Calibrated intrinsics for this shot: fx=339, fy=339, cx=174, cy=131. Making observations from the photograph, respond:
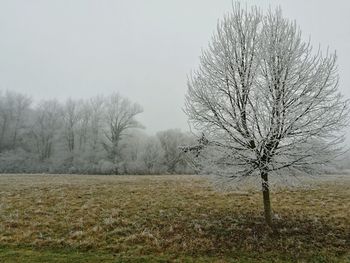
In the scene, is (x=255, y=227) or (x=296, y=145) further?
(x=255, y=227)

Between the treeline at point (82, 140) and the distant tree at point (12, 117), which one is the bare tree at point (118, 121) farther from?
the distant tree at point (12, 117)

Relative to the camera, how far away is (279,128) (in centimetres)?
1218

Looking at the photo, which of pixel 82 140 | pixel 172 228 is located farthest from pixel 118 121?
pixel 172 228

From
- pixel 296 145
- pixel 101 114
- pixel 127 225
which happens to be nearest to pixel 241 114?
pixel 296 145

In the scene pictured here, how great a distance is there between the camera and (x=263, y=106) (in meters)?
12.3

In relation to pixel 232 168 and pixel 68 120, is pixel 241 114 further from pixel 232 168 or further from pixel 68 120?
pixel 68 120

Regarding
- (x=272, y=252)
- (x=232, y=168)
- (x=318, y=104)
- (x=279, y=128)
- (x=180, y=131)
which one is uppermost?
(x=180, y=131)

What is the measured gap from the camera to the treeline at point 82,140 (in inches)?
2621

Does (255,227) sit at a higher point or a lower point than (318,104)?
lower

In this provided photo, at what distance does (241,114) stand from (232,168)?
2126mm

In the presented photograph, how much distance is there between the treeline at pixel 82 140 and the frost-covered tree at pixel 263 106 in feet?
169

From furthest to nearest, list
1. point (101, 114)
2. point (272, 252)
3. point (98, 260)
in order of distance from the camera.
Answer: point (101, 114), point (272, 252), point (98, 260)

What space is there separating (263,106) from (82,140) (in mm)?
67779

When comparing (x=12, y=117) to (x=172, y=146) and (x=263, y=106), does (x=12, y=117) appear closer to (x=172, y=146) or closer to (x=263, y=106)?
(x=172, y=146)
